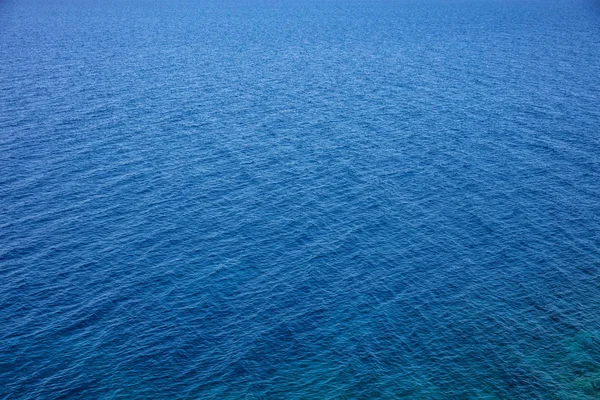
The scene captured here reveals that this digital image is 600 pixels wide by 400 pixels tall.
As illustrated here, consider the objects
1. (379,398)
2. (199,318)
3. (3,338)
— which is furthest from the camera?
(199,318)

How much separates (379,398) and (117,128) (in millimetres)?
79700

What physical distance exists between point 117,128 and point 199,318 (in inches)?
2374

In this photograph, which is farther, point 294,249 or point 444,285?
point 294,249

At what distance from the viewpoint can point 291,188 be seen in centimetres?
9250

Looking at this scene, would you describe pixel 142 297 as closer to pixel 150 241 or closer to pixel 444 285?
pixel 150 241

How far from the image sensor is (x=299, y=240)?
261 ft

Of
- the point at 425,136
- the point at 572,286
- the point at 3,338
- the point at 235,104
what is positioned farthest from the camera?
the point at 235,104

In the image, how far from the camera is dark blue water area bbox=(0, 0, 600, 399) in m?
58.0

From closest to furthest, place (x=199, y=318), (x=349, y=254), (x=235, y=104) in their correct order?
(x=199, y=318), (x=349, y=254), (x=235, y=104)

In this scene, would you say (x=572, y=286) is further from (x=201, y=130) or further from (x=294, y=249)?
(x=201, y=130)

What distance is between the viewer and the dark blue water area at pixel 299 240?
5803 cm

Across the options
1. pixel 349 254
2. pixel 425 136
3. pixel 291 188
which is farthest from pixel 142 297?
pixel 425 136

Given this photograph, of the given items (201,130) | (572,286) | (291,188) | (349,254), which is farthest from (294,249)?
(201,130)

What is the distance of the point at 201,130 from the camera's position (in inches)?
4491
